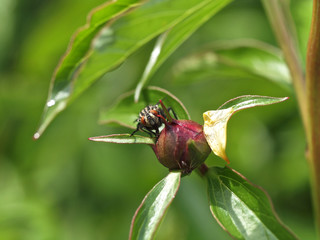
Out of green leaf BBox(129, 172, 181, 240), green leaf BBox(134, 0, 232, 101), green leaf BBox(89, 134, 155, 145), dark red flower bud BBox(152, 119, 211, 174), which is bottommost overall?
green leaf BBox(129, 172, 181, 240)

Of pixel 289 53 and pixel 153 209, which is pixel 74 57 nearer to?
pixel 153 209

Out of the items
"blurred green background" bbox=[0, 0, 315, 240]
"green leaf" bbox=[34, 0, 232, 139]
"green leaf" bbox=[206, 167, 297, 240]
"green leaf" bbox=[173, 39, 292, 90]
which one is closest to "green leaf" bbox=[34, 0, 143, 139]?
"green leaf" bbox=[34, 0, 232, 139]

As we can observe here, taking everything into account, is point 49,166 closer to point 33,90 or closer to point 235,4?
point 33,90

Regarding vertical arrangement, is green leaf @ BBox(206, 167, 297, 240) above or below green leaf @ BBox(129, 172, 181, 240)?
below

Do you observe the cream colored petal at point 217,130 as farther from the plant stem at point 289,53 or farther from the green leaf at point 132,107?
the plant stem at point 289,53

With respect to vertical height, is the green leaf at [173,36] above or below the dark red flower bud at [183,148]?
above

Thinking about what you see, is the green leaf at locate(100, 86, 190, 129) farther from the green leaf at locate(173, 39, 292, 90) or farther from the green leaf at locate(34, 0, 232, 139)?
the green leaf at locate(173, 39, 292, 90)

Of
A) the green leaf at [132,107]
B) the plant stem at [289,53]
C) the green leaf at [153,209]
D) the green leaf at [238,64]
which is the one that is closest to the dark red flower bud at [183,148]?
the green leaf at [153,209]
